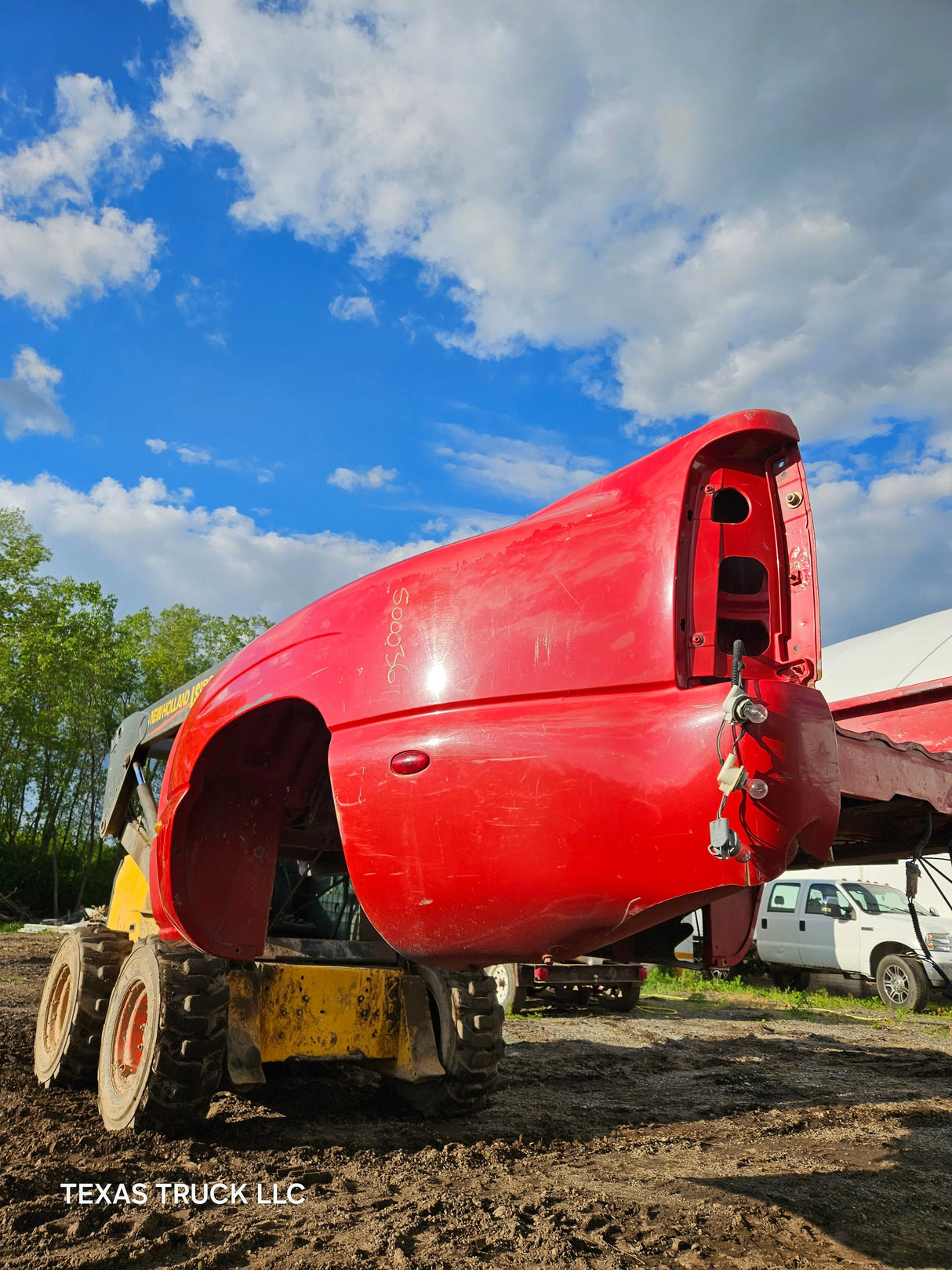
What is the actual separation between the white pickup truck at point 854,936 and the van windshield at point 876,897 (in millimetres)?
11

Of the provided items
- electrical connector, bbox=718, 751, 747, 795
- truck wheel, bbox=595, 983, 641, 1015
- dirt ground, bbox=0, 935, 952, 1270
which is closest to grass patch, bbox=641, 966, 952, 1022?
truck wheel, bbox=595, 983, 641, 1015

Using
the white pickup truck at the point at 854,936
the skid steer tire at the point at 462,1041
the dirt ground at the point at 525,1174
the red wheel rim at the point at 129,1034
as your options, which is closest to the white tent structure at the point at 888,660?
the white pickup truck at the point at 854,936

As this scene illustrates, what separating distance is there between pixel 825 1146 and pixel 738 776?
15.2ft

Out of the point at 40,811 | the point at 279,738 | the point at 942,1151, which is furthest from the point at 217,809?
the point at 40,811

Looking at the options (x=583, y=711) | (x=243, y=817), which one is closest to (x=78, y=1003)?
(x=243, y=817)

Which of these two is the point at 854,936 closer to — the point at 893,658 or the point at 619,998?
the point at 619,998

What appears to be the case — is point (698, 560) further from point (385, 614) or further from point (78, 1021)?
point (78, 1021)

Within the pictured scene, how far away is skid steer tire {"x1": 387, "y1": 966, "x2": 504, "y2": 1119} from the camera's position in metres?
5.57

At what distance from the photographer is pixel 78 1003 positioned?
229 inches

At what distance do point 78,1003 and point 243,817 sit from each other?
268 centimetres

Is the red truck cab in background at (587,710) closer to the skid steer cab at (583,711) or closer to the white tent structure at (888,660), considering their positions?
the skid steer cab at (583,711)

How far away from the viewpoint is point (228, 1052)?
16.2ft

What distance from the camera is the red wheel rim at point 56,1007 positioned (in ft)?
20.7

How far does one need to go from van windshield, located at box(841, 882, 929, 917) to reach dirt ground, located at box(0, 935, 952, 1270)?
16.3ft
